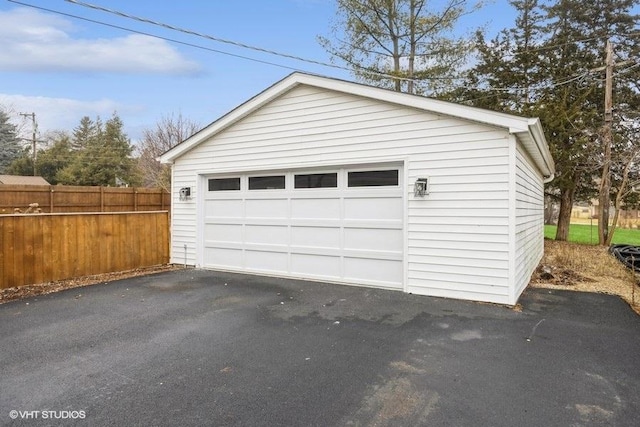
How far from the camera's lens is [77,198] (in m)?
11.2

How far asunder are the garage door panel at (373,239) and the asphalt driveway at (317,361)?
91 centimetres

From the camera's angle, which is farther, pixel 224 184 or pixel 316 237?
pixel 224 184

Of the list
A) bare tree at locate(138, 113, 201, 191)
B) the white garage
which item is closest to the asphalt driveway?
the white garage

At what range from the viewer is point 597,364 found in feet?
11.2

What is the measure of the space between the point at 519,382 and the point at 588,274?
20.7 feet

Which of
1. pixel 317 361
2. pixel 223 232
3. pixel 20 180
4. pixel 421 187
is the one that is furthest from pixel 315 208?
pixel 20 180

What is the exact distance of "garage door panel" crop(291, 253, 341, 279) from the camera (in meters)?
6.76

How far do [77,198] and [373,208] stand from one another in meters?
9.50

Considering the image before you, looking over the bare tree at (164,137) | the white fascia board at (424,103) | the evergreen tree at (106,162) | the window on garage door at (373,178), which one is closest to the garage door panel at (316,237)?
the window on garage door at (373,178)

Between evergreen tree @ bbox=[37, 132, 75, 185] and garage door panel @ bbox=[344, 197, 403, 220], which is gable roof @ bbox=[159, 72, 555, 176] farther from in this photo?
evergreen tree @ bbox=[37, 132, 75, 185]

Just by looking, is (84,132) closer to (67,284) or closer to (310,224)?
(67,284)

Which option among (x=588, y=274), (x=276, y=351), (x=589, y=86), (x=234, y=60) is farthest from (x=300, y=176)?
(x=589, y=86)

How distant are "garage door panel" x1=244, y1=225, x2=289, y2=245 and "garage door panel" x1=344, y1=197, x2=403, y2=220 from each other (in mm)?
1407

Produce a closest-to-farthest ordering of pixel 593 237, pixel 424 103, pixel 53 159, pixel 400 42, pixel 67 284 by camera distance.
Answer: pixel 424 103
pixel 67 284
pixel 400 42
pixel 593 237
pixel 53 159
